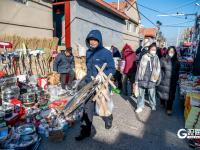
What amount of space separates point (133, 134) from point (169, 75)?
2.08 m

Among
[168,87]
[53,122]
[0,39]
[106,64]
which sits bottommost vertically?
[53,122]

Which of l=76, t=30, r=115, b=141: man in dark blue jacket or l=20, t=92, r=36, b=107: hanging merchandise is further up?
l=76, t=30, r=115, b=141: man in dark blue jacket

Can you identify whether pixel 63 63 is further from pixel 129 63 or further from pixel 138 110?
pixel 138 110

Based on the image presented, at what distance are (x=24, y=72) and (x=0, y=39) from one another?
1741 mm

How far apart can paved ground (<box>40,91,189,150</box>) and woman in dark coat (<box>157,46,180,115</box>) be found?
550mm

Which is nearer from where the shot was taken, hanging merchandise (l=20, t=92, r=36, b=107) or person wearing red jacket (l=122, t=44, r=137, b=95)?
hanging merchandise (l=20, t=92, r=36, b=107)

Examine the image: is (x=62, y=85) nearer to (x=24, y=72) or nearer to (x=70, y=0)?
(x=24, y=72)

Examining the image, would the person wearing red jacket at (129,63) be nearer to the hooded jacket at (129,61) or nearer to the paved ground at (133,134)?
the hooded jacket at (129,61)

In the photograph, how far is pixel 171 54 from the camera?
5.73 meters

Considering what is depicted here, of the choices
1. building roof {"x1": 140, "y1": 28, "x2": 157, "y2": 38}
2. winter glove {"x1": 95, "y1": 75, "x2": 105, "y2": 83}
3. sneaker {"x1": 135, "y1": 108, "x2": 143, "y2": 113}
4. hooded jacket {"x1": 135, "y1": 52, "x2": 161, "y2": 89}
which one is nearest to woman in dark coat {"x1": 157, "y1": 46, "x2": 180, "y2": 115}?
hooded jacket {"x1": 135, "y1": 52, "x2": 161, "y2": 89}

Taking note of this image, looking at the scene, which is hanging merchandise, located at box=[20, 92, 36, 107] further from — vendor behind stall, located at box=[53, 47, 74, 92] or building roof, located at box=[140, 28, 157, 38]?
building roof, located at box=[140, 28, 157, 38]

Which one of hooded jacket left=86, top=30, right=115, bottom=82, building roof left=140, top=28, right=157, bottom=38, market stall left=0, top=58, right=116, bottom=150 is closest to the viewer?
market stall left=0, top=58, right=116, bottom=150

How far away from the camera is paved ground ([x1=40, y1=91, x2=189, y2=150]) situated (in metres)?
4.02

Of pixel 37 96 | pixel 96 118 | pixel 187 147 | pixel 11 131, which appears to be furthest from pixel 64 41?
pixel 187 147
